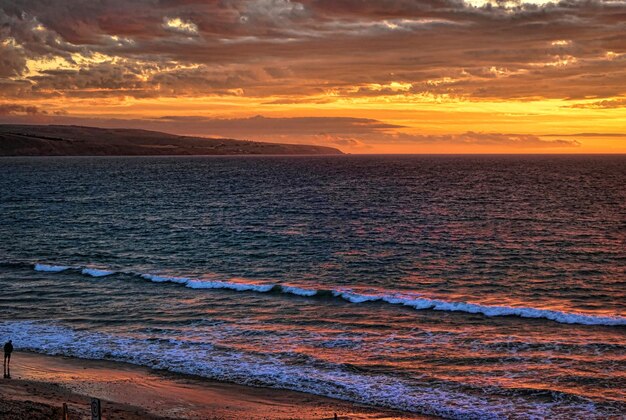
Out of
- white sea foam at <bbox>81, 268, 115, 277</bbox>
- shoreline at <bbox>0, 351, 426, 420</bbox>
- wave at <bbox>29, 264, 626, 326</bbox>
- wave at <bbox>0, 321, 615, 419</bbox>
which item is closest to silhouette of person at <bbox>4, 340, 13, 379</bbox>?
shoreline at <bbox>0, 351, 426, 420</bbox>

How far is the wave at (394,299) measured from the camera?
34125 millimetres

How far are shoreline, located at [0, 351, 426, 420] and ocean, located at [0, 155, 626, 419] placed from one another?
35.3 inches

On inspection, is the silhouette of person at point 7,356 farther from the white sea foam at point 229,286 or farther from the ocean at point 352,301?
the white sea foam at point 229,286

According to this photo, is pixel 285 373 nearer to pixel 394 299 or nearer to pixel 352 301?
pixel 352 301

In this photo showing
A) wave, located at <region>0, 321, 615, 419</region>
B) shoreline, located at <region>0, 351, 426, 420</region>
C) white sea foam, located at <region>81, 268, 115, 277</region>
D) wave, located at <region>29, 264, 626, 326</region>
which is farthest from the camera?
white sea foam, located at <region>81, 268, 115, 277</region>

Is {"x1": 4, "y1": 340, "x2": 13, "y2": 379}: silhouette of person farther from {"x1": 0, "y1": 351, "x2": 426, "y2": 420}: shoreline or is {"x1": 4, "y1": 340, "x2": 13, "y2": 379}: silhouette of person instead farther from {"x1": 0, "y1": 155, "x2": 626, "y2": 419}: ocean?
{"x1": 0, "y1": 155, "x2": 626, "y2": 419}: ocean

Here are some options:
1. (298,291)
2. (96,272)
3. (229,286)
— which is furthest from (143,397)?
(96,272)

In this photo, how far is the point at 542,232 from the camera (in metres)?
64.1

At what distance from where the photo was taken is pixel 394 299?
38750mm

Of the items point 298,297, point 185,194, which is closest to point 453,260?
point 298,297

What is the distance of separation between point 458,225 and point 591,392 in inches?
1838

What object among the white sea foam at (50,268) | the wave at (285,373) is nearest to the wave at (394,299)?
the white sea foam at (50,268)

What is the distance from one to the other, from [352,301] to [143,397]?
16847 millimetres

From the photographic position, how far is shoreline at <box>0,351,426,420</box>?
22.5 m
